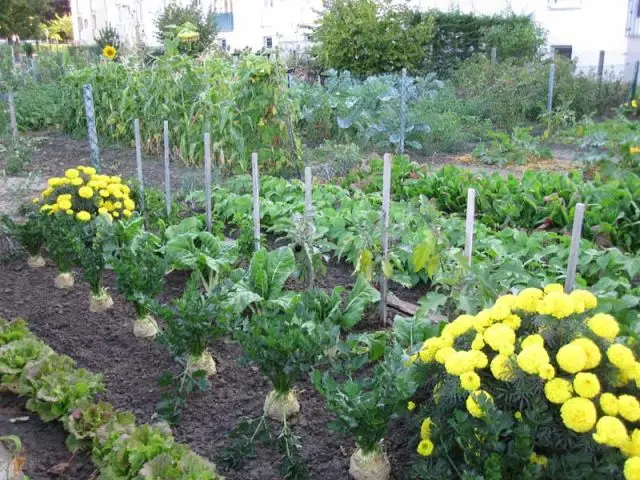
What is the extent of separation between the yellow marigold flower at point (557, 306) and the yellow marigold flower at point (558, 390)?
0.26 metres

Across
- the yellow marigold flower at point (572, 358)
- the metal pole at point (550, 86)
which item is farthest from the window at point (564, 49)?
the yellow marigold flower at point (572, 358)

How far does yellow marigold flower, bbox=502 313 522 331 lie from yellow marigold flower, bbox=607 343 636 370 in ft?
1.10

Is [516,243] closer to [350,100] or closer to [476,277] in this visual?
[476,277]

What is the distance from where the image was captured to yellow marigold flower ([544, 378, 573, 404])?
228cm

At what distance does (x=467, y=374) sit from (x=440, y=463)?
37cm

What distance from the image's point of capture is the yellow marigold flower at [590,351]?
7.63 ft

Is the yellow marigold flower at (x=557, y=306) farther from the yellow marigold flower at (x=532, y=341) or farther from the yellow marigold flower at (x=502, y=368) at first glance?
the yellow marigold flower at (x=502, y=368)

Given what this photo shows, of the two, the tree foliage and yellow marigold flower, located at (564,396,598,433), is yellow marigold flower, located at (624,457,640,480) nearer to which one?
yellow marigold flower, located at (564,396,598,433)

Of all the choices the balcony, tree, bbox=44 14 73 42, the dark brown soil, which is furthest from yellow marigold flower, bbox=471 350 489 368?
tree, bbox=44 14 73 42

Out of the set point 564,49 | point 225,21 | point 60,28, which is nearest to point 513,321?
point 564,49

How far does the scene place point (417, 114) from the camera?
36.9 feet

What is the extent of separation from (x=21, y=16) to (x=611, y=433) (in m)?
37.5

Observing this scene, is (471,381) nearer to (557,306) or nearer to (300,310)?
(557,306)

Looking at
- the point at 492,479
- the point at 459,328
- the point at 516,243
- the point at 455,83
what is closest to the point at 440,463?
the point at 492,479
